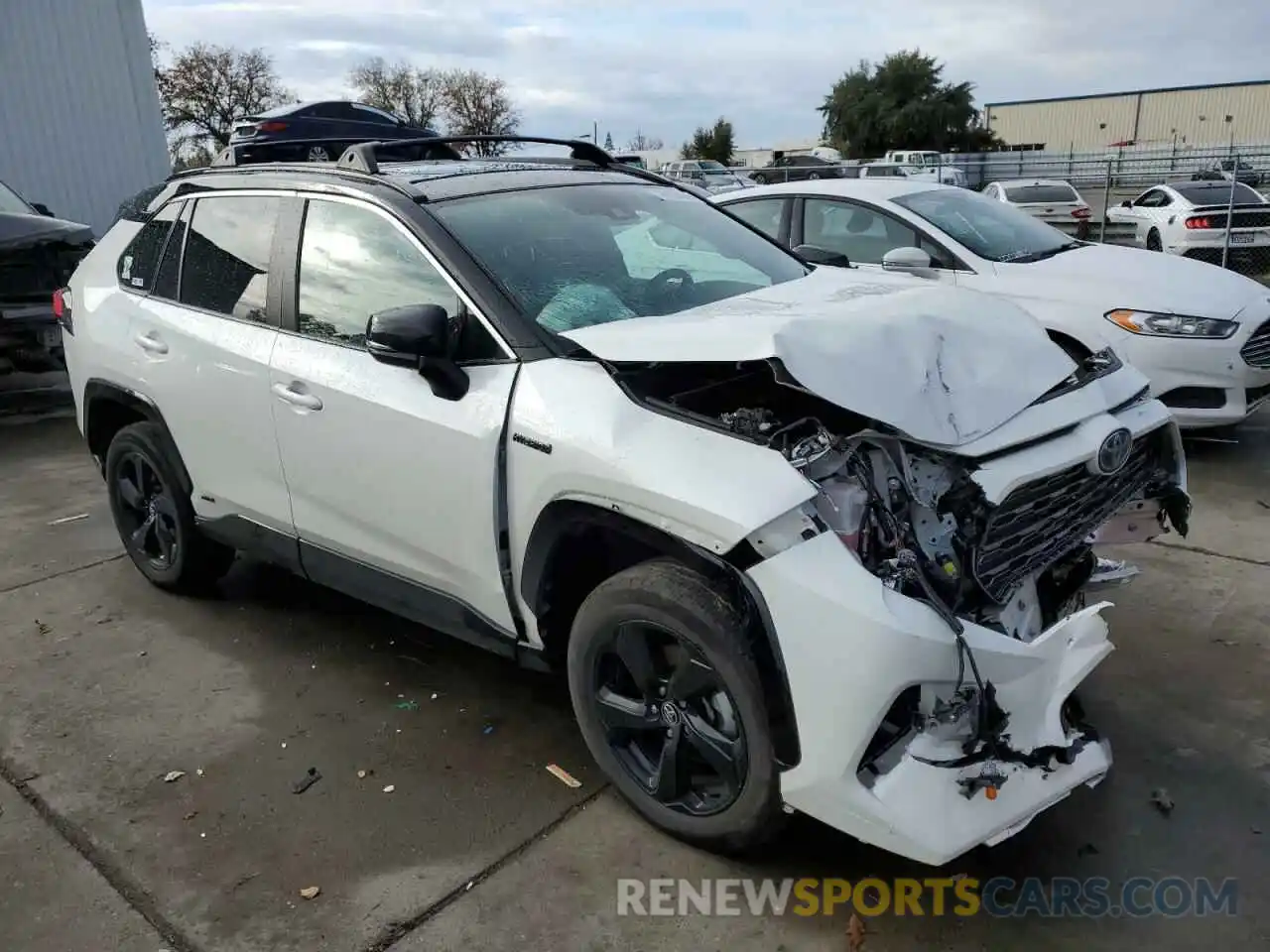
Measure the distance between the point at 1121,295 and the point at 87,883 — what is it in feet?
20.0

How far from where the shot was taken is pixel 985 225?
6.89m

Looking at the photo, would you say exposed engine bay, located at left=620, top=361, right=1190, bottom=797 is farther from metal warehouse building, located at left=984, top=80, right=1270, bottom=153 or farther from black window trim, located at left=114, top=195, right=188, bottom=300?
metal warehouse building, located at left=984, top=80, right=1270, bottom=153

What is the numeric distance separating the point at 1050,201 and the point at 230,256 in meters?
18.6

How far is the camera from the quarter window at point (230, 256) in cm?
384

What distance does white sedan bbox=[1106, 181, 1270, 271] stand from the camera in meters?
13.8

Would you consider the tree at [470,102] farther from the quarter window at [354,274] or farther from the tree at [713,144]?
the quarter window at [354,274]

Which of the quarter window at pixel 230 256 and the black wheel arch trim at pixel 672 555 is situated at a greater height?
the quarter window at pixel 230 256

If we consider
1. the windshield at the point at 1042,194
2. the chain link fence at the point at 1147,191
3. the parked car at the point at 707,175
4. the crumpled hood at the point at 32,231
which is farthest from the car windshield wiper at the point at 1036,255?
the parked car at the point at 707,175

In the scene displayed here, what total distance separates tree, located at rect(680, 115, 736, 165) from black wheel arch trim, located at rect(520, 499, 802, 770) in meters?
71.7

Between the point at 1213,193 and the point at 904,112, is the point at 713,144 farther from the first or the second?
the point at 1213,193

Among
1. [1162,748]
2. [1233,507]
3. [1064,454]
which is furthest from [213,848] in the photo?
[1233,507]

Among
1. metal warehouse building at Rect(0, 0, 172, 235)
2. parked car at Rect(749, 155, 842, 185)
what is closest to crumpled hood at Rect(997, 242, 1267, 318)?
metal warehouse building at Rect(0, 0, 172, 235)

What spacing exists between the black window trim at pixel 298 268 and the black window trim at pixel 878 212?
387cm

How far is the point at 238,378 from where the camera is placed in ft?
12.4
